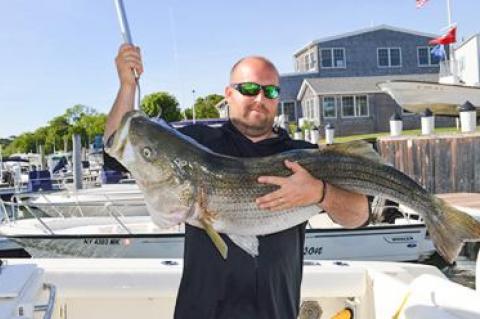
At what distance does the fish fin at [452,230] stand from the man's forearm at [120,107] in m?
1.45

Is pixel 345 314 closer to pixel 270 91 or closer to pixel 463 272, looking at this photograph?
pixel 270 91

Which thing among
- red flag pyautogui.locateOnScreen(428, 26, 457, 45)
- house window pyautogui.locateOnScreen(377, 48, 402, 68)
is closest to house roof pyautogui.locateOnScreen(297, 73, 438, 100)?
house window pyautogui.locateOnScreen(377, 48, 402, 68)

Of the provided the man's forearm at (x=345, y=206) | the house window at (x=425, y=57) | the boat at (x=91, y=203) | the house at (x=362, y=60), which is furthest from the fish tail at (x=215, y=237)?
the house window at (x=425, y=57)

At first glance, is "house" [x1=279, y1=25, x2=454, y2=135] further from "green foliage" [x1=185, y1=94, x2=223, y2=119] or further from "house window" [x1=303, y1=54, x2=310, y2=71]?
"green foliage" [x1=185, y1=94, x2=223, y2=119]

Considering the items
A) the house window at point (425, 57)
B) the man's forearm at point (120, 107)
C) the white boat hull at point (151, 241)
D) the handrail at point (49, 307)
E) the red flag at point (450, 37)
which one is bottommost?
the white boat hull at point (151, 241)

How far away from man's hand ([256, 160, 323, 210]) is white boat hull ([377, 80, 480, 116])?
58.7ft

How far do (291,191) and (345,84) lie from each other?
116 feet

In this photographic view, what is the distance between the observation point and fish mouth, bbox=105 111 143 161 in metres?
2.37

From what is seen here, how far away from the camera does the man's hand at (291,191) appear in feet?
8.02

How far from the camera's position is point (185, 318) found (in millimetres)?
2604

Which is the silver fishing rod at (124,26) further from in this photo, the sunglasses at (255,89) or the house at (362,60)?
the house at (362,60)

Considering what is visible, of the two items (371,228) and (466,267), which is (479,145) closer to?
(466,267)

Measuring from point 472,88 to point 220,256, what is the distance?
18.1 metres

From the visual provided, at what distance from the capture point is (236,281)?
262 cm
